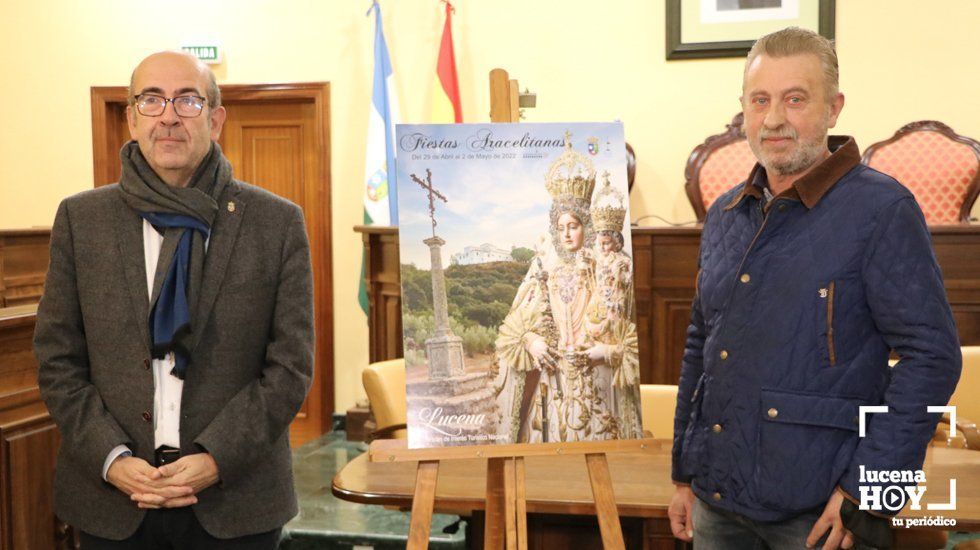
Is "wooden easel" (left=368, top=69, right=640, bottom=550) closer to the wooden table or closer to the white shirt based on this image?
the wooden table

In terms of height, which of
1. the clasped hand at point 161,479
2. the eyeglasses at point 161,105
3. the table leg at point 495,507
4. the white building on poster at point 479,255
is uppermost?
the eyeglasses at point 161,105

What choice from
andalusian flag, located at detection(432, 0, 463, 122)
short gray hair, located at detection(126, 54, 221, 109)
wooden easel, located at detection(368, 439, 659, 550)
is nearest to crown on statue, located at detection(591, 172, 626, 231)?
wooden easel, located at detection(368, 439, 659, 550)

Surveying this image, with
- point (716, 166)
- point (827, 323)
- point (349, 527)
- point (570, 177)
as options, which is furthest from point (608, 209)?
point (716, 166)

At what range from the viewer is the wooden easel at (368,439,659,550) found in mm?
1812

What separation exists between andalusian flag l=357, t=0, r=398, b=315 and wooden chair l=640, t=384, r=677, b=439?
2.73 meters

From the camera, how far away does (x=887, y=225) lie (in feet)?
5.05

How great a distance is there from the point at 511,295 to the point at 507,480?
0.37 m

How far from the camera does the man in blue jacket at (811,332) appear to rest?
59.7 inches

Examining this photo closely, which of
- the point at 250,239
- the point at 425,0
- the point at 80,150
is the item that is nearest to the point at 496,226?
the point at 250,239

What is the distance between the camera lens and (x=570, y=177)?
6.30ft

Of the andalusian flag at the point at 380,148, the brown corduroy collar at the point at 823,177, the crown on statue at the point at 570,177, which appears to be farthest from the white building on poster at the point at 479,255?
the andalusian flag at the point at 380,148

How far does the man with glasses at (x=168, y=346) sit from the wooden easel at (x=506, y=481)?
272mm

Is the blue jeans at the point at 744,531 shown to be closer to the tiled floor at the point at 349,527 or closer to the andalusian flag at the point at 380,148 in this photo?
the tiled floor at the point at 349,527

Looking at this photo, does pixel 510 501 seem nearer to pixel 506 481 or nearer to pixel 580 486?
pixel 506 481
